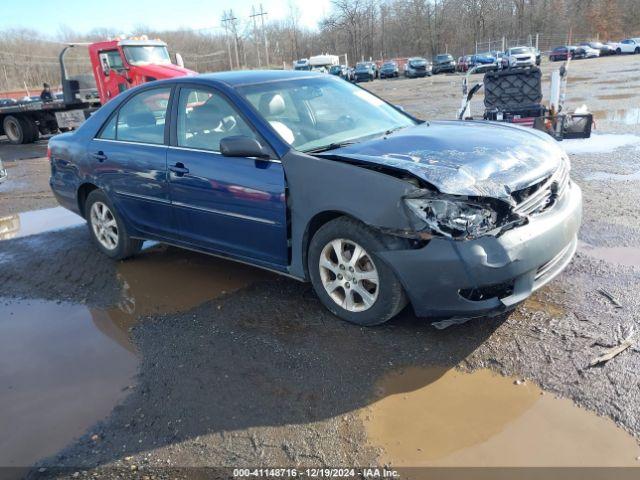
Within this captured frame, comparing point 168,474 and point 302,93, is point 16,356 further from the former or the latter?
point 302,93

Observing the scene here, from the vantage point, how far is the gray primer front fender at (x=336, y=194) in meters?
3.20

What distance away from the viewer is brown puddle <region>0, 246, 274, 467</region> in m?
2.97

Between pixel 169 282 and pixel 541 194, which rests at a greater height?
pixel 541 194

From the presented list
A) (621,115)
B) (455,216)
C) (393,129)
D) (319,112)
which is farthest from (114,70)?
(455,216)

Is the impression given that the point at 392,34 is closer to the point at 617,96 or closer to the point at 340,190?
the point at 617,96

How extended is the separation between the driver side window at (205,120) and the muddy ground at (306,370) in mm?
1255

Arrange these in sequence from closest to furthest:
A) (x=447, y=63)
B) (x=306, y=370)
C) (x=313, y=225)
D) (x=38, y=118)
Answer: (x=306, y=370) < (x=313, y=225) < (x=38, y=118) < (x=447, y=63)

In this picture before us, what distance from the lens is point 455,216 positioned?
311 cm

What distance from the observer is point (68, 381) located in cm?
340

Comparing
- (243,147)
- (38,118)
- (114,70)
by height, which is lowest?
(38,118)

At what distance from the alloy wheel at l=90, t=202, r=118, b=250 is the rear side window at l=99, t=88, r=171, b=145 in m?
0.73

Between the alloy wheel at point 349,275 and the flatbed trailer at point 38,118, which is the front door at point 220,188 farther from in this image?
the flatbed trailer at point 38,118

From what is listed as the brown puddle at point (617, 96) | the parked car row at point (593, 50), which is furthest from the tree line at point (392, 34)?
the brown puddle at point (617, 96)

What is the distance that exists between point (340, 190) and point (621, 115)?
454 inches
